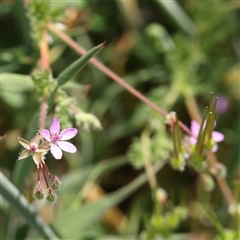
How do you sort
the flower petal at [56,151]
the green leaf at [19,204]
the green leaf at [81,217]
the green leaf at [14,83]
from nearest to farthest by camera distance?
the flower petal at [56,151] < the green leaf at [19,204] < the green leaf at [14,83] < the green leaf at [81,217]

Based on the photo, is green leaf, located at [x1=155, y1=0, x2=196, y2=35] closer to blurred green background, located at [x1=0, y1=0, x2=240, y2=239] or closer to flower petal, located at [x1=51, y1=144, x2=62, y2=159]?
blurred green background, located at [x1=0, y1=0, x2=240, y2=239]

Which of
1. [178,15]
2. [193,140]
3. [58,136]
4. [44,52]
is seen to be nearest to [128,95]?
[178,15]

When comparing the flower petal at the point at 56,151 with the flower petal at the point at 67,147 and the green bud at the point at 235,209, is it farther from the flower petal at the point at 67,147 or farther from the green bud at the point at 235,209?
the green bud at the point at 235,209

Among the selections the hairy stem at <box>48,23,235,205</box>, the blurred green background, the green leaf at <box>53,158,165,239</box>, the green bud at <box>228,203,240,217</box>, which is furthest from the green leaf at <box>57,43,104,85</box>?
the green bud at <box>228,203,240,217</box>

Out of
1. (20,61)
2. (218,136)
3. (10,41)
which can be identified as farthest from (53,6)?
(218,136)

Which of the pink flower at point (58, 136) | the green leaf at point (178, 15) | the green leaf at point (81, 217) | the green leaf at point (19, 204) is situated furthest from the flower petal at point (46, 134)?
the green leaf at point (178, 15)

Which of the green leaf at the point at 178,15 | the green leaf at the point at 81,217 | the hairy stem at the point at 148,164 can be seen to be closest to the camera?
the green leaf at the point at 81,217

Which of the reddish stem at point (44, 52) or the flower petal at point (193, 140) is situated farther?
the reddish stem at point (44, 52)

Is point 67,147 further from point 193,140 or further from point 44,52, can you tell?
point 44,52
